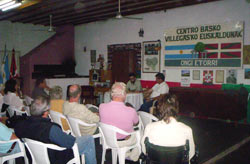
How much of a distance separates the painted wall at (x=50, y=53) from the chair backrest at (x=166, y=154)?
9.10 m

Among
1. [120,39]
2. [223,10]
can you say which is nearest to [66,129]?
[223,10]

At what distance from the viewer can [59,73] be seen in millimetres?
11086

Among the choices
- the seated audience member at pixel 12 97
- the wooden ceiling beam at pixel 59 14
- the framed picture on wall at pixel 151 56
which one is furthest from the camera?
the framed picture on wall at pixel 151 56

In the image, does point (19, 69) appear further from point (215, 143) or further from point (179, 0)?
point (215, 143)

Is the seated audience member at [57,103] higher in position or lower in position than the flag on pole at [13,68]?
lower

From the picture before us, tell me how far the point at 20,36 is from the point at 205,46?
25.6ft

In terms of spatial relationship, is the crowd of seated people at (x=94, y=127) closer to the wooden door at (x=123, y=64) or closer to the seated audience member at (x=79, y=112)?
the seated audience member at (x=79, y=112)

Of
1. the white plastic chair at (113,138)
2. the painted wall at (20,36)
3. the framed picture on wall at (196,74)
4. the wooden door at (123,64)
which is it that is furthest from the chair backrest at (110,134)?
the painted wall at (20,36)

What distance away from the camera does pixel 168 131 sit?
239 cm

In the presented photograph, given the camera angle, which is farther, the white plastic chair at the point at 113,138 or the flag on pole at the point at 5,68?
the flag on pole at the point at 5,68

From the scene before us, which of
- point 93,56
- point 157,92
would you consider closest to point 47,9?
point 93,56

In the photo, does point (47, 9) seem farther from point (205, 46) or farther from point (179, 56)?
point (205, 46)

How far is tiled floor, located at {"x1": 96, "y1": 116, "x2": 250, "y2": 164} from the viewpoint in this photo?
13.3 feet

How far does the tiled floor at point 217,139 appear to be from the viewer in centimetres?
404
